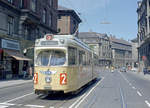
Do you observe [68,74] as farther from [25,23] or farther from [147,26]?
[147,26]

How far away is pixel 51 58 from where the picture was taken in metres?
9.93

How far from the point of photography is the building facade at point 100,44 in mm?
103500

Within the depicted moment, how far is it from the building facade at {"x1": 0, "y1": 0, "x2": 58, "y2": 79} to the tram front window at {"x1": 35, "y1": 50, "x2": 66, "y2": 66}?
1292 cm

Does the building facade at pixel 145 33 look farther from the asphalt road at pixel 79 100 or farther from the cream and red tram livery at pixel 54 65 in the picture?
the cream and red tram livery at pixel 54 65

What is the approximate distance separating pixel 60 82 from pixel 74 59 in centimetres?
177

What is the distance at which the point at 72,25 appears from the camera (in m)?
58.1

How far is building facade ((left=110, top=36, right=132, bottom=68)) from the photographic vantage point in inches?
4646

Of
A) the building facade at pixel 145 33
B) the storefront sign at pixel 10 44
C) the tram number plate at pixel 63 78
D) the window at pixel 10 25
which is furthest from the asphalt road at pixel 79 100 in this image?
the building facade at pixel 145 33

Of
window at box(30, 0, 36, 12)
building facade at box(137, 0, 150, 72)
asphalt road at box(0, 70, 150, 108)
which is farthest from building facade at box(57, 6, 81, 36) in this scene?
asphalt road at box(0, 70, 150, 108)

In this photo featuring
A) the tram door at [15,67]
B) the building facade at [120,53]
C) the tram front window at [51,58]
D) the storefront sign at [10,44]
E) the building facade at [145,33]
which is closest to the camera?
the tram front window at [51,58]

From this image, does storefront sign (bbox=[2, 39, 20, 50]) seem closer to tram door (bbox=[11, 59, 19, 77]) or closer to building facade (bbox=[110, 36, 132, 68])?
tram door (bbox=[11, 59, 19, 77])

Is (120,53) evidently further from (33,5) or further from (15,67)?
(15,67)

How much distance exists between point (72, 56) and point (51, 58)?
1.16 m

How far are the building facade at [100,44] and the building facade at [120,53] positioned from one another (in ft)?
18.6
